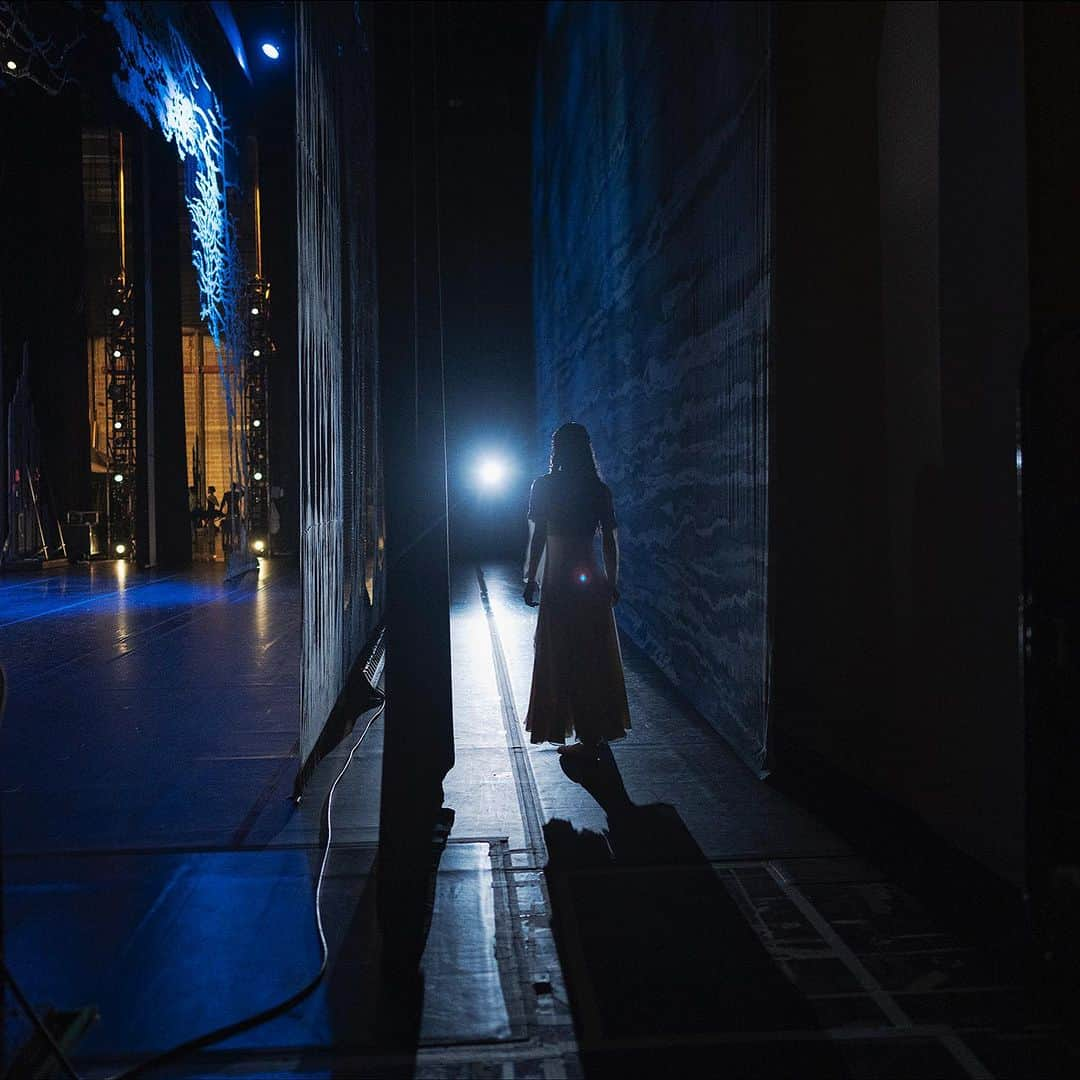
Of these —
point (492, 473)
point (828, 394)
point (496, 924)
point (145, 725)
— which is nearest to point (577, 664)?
point (828, 394)

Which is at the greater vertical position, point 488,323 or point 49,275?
point 49,275

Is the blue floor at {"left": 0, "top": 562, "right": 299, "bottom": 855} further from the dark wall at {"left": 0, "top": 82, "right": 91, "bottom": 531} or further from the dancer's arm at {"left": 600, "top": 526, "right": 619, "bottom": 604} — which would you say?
the dark wall at {"left": 0, "top": 82, "right": 91, "bottom": 531}

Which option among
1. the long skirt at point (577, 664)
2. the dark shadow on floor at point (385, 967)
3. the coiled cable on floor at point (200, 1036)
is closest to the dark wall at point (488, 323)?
the long skirt at point (577, 664)

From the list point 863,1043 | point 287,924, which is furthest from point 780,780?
point 287,924

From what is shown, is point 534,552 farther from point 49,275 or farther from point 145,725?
point 49,275

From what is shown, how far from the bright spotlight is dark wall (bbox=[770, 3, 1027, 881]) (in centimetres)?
1614

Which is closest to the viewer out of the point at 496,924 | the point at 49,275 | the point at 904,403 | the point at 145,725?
the point at 496,924

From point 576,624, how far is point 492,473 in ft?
51.9

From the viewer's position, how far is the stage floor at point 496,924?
226cm

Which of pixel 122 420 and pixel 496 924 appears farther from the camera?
pixel 122 420

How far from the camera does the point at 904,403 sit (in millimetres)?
3629

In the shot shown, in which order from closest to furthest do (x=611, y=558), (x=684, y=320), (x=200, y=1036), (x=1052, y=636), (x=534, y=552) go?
(x=1052, y=636) → (x=200, y=1036) → (x=611, y=558) → (x=534, y=552) → (x=684, y=320)

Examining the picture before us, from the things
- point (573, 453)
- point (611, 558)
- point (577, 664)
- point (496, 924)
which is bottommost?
point (496, 924)

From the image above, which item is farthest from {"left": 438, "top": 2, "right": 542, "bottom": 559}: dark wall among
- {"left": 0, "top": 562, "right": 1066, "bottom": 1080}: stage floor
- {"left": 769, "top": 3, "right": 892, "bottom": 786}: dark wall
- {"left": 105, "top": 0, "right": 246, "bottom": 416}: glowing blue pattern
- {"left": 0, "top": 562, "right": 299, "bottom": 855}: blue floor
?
{"left": 769, "top": 3, "right": 892, "bottom": 786}: dark wall
